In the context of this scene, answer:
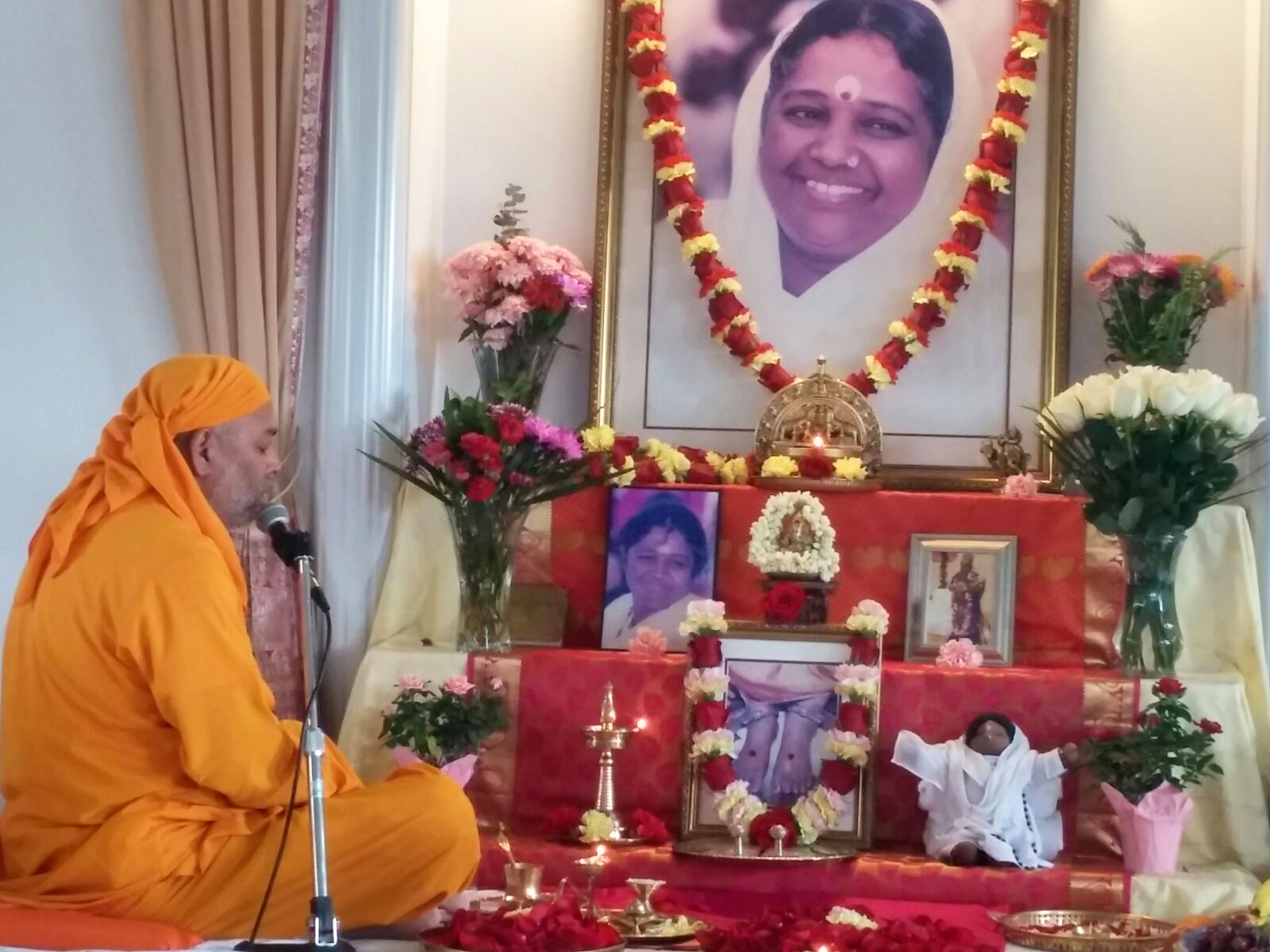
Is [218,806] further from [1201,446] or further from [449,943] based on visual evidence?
[1201,446]

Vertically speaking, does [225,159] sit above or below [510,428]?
above

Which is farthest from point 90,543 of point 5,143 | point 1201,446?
point 1201,446

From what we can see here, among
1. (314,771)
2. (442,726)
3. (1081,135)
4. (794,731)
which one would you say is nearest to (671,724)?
(794,731)

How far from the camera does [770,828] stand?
421cm

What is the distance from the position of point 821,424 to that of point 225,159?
1.96 meters

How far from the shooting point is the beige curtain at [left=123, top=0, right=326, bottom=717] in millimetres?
5145

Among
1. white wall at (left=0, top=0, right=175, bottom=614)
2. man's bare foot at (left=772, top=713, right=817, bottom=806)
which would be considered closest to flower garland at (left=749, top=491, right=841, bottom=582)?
man's bare foot at (left=772, top=713, right=817, bottom=806)

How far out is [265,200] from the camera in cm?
519

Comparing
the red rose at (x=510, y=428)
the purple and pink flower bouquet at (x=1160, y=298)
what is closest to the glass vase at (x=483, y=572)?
the red rose at (x=510, y=428)

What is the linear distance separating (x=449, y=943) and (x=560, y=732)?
1339 mm

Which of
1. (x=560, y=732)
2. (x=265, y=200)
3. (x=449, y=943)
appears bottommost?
(x=449, y=943)

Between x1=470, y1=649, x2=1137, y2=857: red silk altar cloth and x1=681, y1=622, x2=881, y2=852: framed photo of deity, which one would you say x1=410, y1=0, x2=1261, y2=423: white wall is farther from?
x1=681, y1=622, x2=881, y2=852: framed photo of deity

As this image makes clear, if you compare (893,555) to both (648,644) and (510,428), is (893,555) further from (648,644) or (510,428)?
(510,428)

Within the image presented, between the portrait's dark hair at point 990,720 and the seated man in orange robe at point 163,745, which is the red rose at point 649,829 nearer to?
the seated man in orange robe at point 163,745
